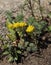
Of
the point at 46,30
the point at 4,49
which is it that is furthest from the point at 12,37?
the point at 46,30

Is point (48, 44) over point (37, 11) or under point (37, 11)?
under

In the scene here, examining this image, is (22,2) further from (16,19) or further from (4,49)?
(4,49)

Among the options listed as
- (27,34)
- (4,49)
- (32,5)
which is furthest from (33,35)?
(32,5)

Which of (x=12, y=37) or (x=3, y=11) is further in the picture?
(x=3, y=11)

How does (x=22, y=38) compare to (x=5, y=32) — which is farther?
(x=5, y=32)

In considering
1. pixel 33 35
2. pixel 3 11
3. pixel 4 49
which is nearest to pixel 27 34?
pixel 33 35

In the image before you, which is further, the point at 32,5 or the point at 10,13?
the point at 32,5

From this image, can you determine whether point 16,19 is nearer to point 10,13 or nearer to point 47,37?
point 10,13

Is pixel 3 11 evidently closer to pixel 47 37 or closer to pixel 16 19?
pixel 16 19

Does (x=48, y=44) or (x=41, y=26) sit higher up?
(x=41, y=26)
